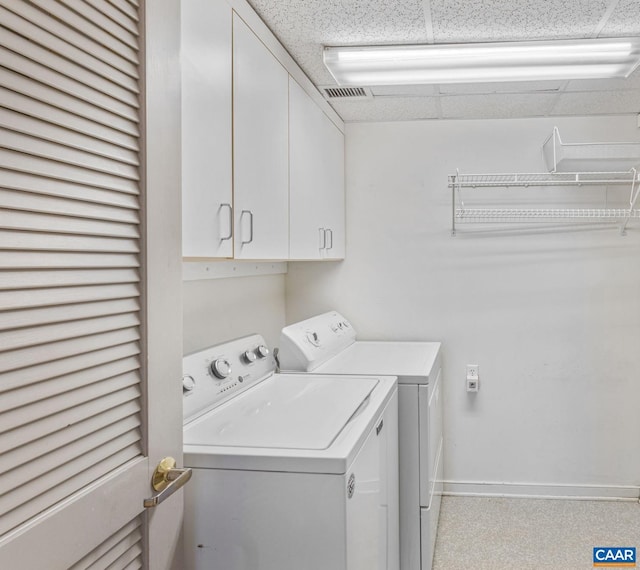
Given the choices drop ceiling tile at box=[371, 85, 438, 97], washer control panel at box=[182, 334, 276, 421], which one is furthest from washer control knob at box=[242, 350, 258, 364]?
drop ceiling tile at box=[371, 85, 438, 97]

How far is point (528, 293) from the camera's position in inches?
136

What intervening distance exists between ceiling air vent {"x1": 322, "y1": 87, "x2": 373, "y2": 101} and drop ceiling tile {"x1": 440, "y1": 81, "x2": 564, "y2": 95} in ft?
1.11

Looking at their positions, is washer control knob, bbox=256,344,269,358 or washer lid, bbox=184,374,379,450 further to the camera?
washer control knob, bbox=256,344,269,358

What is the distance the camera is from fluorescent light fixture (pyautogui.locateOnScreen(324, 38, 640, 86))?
7.48 ft

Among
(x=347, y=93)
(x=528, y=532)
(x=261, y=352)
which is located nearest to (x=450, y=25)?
(x=347, y=93)

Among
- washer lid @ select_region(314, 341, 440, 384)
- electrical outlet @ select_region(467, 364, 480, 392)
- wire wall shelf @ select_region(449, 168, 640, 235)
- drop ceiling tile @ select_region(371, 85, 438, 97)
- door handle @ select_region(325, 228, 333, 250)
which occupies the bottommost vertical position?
electrical outlet @ select_region(467, 364, 480, 392)

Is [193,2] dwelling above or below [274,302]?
above

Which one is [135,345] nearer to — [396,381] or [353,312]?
[396,381]

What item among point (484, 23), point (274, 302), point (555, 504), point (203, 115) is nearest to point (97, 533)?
point (203, 115)

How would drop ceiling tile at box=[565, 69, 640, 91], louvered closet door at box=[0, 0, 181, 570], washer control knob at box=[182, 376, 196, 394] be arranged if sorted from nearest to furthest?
louvered closet door at box=[0, 0, 181, 570] → washer control knob at box=[182, 376, 196, 394] → drop ceiling tile at box=[565, 69, 640, 91]

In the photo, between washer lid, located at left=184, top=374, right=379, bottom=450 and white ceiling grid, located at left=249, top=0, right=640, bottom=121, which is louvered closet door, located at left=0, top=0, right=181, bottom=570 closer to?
washer lid, located at left=184, top=374, right=379, bottom=450

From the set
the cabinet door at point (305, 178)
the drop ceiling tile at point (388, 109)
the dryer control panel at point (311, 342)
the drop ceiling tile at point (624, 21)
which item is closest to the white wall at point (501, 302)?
the drop ceiling tile at point (388, 109)

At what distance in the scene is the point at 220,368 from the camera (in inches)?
79.0

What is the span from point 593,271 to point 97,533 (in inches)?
121
